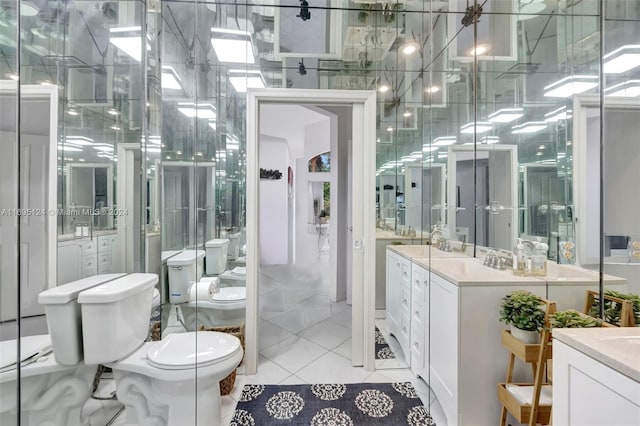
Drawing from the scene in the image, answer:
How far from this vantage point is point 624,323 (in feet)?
3.74

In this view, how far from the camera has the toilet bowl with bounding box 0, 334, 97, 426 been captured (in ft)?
3.07

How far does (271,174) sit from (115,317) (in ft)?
15.1

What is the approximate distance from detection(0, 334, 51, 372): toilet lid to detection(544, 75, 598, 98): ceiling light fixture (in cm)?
281

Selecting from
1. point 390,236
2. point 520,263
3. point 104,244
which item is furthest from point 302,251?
point 104,244

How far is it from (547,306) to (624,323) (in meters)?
0.26

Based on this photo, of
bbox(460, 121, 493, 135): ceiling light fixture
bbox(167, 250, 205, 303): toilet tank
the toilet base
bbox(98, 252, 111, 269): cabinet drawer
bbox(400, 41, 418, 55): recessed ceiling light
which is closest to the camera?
bbox(98, 252, 111, 269): cabinet drawer

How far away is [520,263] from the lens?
5.71 ft

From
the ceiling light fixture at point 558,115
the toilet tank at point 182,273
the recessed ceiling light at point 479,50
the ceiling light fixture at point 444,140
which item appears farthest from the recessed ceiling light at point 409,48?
the toilet tank at point 182,273

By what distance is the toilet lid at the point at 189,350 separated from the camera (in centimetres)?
144

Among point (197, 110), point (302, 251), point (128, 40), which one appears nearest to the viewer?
point (128, 40)

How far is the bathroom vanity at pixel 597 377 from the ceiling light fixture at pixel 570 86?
1.27m

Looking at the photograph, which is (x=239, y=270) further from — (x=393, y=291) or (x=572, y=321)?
(x=572, y=321)

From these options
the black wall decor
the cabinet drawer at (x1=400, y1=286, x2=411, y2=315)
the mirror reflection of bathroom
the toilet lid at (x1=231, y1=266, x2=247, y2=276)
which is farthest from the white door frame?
the black wall decor

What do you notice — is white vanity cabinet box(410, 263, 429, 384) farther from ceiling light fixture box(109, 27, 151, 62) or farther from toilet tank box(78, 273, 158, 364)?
ceiling light fixture box(109, 27, 151, 62)
